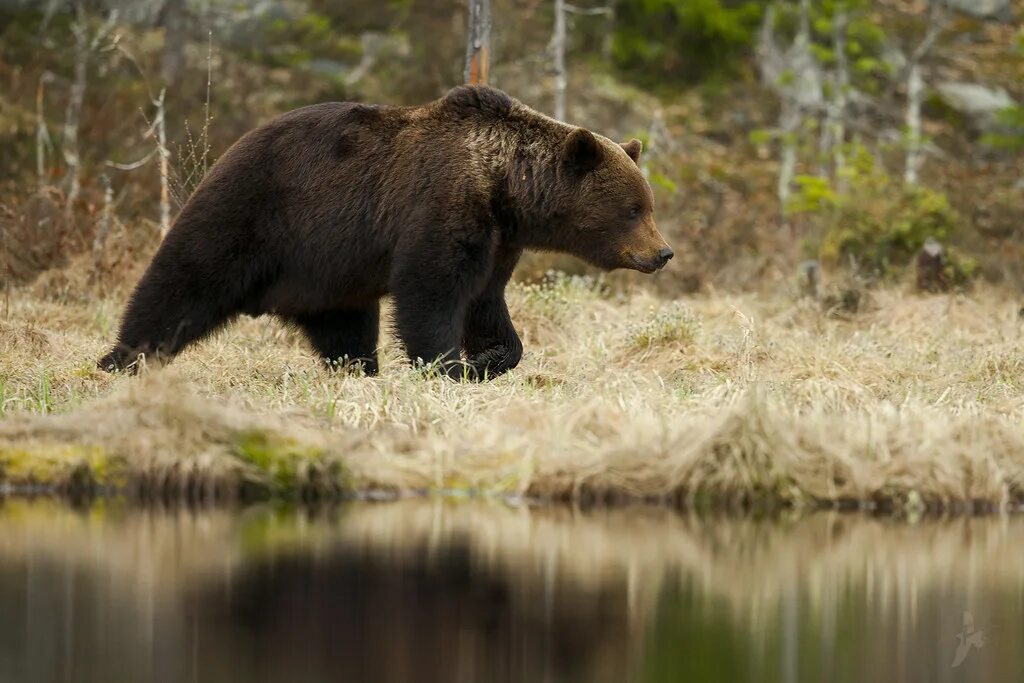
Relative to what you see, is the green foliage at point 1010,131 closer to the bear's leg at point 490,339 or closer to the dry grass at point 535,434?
the dry grass at point 535,434

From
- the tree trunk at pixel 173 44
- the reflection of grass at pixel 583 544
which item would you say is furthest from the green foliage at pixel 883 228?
the tree trunk at pixel 173 44

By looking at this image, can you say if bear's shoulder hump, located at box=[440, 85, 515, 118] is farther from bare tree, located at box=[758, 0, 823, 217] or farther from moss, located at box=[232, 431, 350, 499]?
bare tree, located at box=[758, 0, 823, 217]

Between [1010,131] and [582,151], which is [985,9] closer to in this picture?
[1010,131]

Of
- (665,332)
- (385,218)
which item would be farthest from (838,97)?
(385,218)

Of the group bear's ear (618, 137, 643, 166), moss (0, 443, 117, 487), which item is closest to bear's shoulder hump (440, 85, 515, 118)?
bear's ear (618, 137, 643, 166)

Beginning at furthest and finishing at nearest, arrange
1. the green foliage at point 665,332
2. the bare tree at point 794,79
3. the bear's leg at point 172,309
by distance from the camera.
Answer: the bare tree at point 794,79
the green foliage at point 665,332
the bear's leg at point 172,309

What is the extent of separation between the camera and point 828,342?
1234 cm

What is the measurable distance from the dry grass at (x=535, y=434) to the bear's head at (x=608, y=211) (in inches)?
33.8

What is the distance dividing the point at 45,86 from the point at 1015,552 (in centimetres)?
2144

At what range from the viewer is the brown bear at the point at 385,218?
10.1 metres

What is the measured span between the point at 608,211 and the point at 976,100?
24907 mm

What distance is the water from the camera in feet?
16.3

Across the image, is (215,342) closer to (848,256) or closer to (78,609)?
(78,609)

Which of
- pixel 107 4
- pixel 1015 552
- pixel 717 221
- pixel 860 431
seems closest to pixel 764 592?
pixel 1015 552
